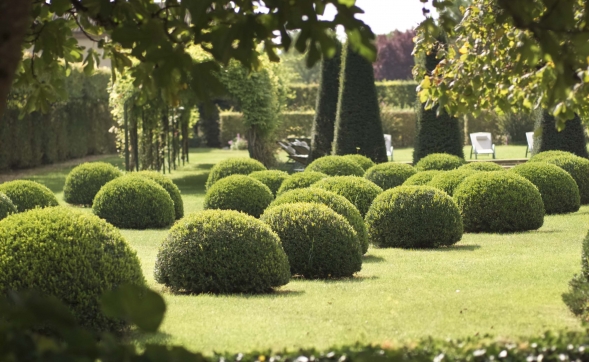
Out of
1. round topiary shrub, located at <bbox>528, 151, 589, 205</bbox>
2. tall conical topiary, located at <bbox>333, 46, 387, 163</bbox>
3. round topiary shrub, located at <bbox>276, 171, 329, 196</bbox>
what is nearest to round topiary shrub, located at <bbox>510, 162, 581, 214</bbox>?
round topiary shrub, located at <bbox>528, 151, 589, 205</bbox>

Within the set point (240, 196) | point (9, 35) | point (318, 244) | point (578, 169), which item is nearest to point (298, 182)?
point (240, 196)

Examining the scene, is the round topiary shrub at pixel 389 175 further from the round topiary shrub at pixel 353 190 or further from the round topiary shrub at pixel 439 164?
the round topiary shrub at pixel 353 190

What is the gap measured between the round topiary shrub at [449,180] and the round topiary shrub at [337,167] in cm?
254

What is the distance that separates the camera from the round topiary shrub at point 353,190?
12.4 meters

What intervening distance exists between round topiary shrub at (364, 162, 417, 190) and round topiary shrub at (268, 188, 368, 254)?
5.11 metres

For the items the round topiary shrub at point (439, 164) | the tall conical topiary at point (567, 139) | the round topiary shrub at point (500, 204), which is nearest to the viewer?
the round topiary shrub at point (500, 204)

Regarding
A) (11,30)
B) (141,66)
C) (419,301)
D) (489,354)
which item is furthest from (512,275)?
(11,30)

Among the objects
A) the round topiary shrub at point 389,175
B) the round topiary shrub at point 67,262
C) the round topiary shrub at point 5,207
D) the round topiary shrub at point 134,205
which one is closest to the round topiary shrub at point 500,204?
the round topiary shrub at point 389,175

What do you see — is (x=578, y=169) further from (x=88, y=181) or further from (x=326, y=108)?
(x=88, y=181)

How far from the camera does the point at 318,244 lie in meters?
8.38

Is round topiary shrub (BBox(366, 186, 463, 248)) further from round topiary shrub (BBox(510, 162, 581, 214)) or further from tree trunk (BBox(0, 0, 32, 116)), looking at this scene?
tree trunk (BBox(0, 0, 32, 116))

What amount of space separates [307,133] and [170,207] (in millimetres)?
23603

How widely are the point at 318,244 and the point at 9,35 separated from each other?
664 cm

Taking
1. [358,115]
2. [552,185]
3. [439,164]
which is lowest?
[552,185]
